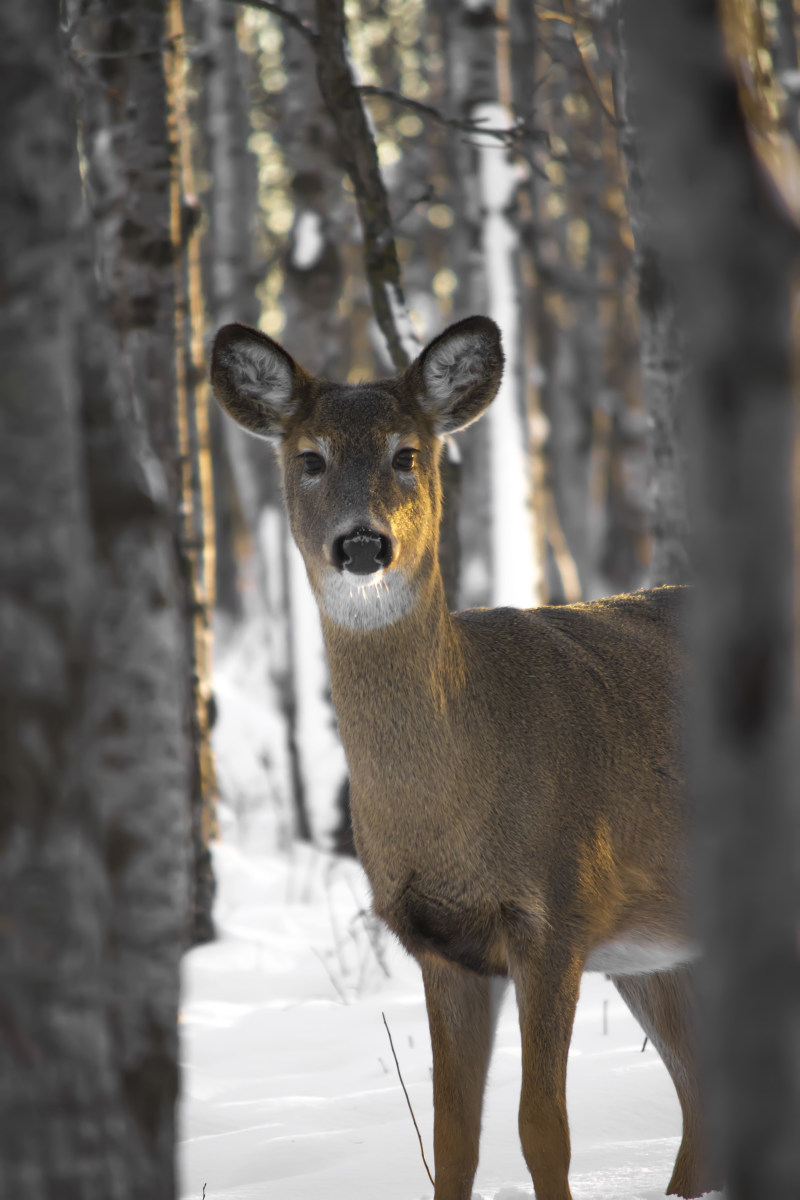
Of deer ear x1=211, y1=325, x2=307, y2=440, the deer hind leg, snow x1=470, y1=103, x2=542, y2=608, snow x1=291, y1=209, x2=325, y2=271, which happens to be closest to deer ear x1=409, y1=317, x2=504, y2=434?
deer ear x1=211, y1=325, x2=307, y2=440

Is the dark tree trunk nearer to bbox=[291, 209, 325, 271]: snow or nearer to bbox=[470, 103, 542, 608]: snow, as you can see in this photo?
bbox=[291, 209, 325, 271]: snow

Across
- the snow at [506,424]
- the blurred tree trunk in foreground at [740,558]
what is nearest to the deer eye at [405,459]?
the blurred tree trunk in foreground at [740,558]

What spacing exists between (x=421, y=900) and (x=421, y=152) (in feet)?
75.6

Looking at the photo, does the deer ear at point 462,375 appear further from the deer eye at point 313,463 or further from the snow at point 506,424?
the snow at point 506,424

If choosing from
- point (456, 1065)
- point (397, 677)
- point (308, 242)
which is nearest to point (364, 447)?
point (397, 677)

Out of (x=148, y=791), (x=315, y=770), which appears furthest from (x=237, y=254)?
(x=148, y=791)

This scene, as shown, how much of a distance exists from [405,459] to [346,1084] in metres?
2.49

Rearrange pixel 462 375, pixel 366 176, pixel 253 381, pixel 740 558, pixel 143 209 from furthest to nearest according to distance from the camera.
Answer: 1. pixel 143 209
2. pixel 366 176
3. pixel 462 375
4. pixel 253 381
5. pixel 740 558

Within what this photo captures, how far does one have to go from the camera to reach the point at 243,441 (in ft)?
62.9

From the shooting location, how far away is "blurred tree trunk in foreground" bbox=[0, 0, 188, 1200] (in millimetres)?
2184

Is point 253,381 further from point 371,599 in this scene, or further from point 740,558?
point 740,558

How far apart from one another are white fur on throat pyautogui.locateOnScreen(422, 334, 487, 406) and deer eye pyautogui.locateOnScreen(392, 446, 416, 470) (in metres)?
0.36

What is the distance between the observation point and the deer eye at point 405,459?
4391 mm

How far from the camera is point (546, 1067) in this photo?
364 cm
